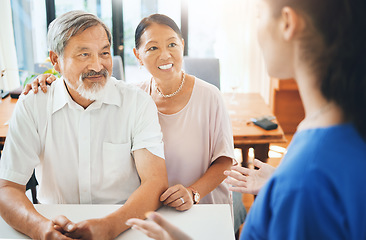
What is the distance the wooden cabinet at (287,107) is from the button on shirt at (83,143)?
3174 millimetres

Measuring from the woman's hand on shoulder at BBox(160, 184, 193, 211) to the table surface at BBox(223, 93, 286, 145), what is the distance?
0.96 meters

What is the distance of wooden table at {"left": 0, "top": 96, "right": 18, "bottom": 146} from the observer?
2.29m

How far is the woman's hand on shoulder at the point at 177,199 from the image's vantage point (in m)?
1.30

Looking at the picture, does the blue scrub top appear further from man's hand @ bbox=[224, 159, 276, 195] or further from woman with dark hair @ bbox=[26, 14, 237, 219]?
woman with dark hair @ bbox=[26, 14, 237, 219]

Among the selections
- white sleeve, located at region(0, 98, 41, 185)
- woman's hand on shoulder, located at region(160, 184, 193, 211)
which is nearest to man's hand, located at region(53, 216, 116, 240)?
woman's hand on shoulder, located at region(160, 184, 193, 211)

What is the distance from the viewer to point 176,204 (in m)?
1.31

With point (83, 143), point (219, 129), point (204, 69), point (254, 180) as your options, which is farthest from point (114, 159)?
point (204, 69)

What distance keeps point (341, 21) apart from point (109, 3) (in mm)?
4376

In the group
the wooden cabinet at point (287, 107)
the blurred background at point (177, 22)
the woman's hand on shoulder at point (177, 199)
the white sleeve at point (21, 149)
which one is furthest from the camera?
the blurred background at point (177, 22)

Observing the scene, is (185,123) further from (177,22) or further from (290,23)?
(177,22)

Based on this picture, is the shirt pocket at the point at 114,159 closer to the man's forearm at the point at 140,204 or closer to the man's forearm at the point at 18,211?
the man's forearm at the point at 140,204

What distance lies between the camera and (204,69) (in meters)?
3.09

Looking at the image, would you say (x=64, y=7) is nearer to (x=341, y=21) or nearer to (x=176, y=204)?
(x=176, y=204)

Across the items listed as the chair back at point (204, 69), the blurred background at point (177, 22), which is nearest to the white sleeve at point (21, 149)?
the chair back at point (204, 69)
